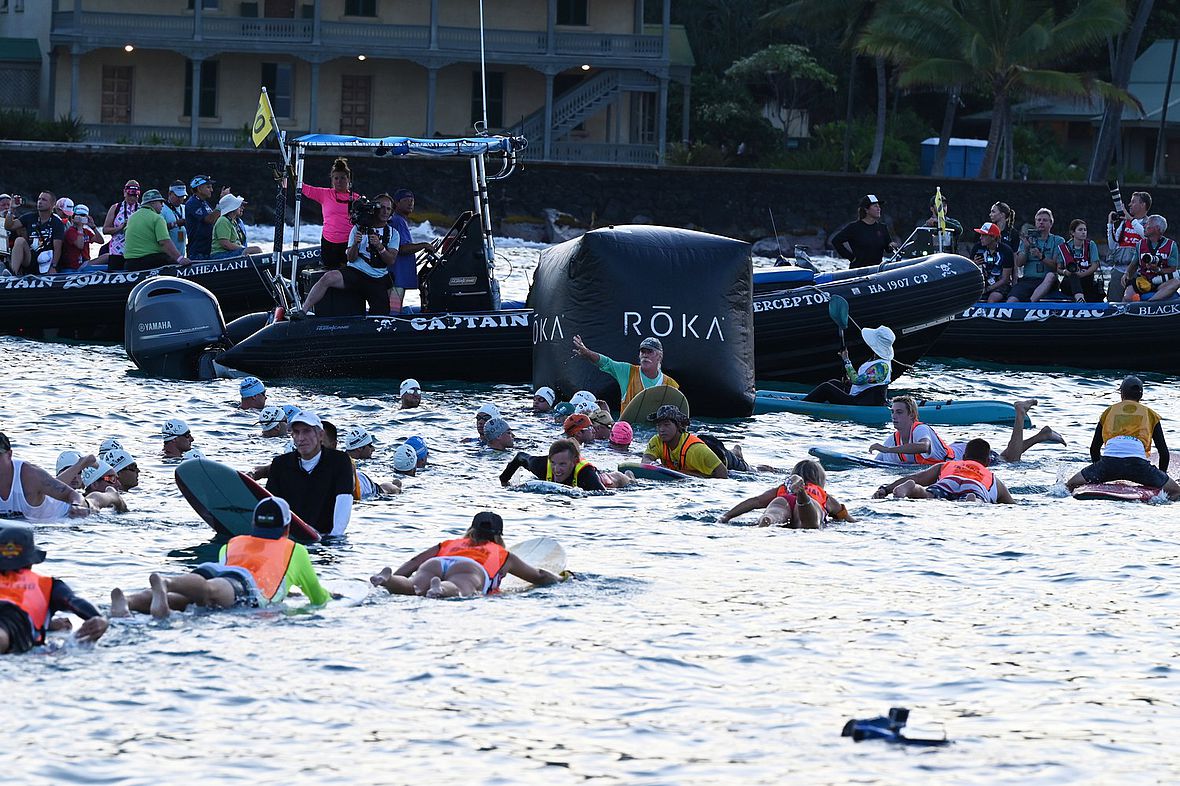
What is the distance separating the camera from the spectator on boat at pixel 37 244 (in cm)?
2259

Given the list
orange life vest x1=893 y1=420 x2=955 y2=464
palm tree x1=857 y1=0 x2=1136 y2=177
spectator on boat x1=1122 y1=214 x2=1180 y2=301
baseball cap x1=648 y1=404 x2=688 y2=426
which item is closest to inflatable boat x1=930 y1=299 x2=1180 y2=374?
spectator on boat x1=1122 y1=214 x2=1180 y2=301

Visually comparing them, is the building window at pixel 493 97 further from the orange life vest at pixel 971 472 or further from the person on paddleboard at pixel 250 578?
the person on paddleboard at pixel 250 578

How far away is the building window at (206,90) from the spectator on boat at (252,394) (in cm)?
3140

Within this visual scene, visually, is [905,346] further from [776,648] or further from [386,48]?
[386,48]

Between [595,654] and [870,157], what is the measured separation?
4234 cm

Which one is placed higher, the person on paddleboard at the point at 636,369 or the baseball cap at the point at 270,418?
the person on paddleboard at the point at 636,369

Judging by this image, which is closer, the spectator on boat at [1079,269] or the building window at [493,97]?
the spectator on boat at [1079,269]

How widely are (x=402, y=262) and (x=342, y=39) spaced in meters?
27.0

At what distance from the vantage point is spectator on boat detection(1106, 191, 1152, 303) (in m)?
21.9

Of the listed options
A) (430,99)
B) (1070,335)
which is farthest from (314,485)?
(430,99)

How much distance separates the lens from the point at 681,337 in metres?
16.8

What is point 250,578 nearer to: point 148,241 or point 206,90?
point 148,241

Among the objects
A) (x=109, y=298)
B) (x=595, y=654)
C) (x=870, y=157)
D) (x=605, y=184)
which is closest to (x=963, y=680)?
(x=595, y=654)

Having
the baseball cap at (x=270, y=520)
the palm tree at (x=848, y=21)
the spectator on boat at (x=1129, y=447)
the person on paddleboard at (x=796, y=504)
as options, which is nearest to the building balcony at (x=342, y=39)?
the palm tree at (x=848, y=21)
